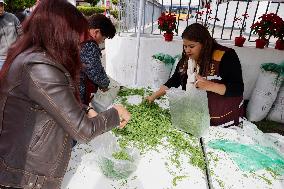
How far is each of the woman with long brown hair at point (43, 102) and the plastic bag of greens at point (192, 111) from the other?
108 centimetres

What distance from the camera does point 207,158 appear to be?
1.92 m

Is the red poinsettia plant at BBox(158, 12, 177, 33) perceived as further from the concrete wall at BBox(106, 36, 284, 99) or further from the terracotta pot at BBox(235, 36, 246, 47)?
the terracotta pot at BBox(235, 36, 246, 47)

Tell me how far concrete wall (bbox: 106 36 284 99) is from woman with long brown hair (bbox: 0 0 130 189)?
3.53 metres

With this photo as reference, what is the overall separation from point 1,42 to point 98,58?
278 cm

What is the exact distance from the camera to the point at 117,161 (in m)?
1.64

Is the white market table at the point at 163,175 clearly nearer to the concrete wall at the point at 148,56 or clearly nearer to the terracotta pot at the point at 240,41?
the concrete wall at the point at 148,56

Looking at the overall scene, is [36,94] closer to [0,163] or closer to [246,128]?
[0,163]

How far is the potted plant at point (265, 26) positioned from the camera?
4734mm

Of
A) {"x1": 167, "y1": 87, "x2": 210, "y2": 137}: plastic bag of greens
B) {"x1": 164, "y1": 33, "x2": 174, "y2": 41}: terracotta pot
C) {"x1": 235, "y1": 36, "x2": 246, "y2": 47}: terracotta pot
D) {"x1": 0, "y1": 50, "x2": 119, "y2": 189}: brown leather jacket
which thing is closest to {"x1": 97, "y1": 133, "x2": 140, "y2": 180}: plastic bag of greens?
{"x1": 0, "y1": 50, "x2": 119, "y2": 189}: brown leather jacket

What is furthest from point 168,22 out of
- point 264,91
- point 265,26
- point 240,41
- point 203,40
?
point 203,40

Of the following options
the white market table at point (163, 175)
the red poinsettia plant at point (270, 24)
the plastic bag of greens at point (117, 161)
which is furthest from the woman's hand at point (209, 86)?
the red poinsettia plant at point (270, 24)

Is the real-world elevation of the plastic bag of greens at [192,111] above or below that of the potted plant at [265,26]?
below

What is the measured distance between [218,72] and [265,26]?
3045mm

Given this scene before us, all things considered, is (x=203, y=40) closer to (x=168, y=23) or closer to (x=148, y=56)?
(x=168, y=23)
